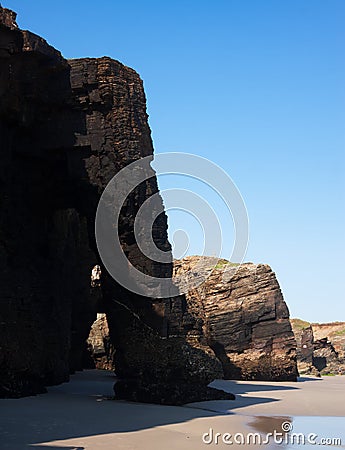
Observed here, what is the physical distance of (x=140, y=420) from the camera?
854 cm

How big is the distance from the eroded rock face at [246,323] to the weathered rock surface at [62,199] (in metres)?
8.54

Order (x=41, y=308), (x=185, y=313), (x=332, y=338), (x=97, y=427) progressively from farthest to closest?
1. (x=332, y=338)
2. (x=185, y=313)
3. (x=41, y=308)
4. (x=97, y=427)

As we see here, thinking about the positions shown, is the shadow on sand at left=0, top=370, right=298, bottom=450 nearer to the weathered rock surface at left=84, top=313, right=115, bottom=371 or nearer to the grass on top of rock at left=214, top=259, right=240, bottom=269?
the weathered rock surface at left=84, top=313, right=115, bottom=371

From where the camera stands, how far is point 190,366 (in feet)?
37.3

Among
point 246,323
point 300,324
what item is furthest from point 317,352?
point 246,323

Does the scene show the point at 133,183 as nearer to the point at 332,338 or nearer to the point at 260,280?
the point at 260,280

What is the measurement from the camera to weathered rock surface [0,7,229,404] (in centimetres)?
1160

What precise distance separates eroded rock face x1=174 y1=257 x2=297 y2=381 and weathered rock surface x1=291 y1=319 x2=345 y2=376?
7810 millimetres

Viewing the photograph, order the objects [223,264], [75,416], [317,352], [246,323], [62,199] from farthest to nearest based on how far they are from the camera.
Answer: [317,352]
[223,264]
[246,323]
[62,199]
[75,416]

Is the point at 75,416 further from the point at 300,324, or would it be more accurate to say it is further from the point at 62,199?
the point at 300,324

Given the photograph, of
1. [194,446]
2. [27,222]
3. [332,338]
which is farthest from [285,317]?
[332,338]

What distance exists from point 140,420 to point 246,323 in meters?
13.8

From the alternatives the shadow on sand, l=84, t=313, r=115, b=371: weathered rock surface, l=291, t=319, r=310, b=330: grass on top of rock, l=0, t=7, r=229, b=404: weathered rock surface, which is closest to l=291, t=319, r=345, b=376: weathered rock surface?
l=291, t=319, r=310, b=330: grass on top of rock

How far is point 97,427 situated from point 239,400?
200 inches
